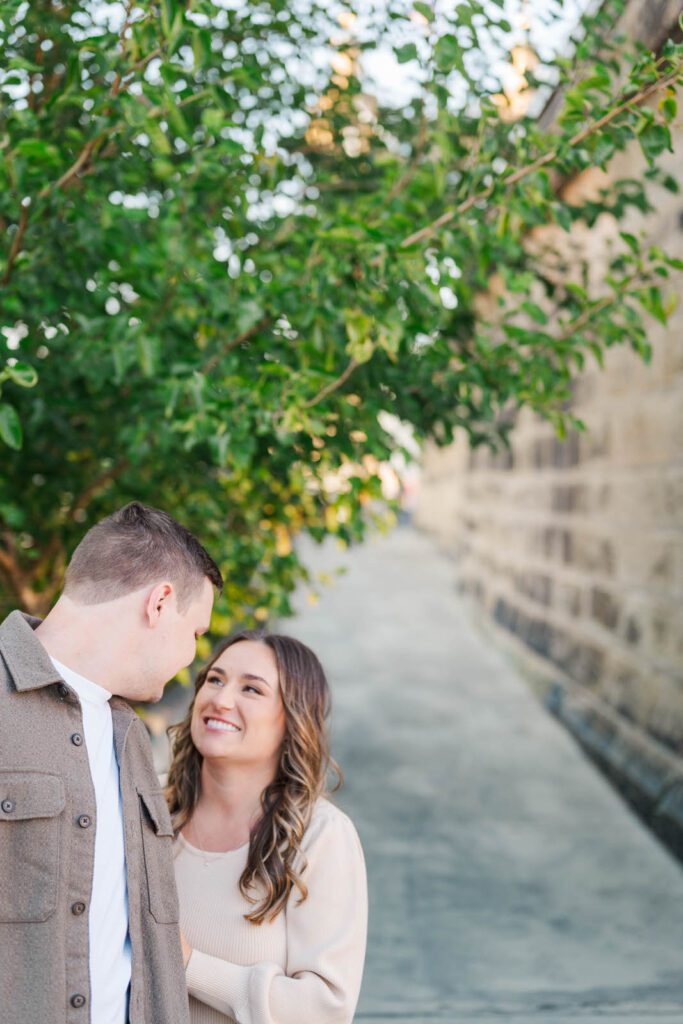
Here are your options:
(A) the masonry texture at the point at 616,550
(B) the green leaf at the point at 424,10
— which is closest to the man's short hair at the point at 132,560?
(B) the green leaf at the point at 424,10

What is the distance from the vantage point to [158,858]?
5.68 feet

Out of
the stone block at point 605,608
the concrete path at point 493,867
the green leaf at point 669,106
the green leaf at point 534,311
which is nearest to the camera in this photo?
the green leaf at point 669,106

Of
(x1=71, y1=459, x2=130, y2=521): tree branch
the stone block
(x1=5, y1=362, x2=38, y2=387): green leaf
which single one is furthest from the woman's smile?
the stone block

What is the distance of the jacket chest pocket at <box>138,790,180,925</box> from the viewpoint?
1.69m

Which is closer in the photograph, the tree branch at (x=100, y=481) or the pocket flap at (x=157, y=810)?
the pocket flap at (x=157, y=810)

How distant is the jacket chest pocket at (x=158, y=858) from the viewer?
5.56ft

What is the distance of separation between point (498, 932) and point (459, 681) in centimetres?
489

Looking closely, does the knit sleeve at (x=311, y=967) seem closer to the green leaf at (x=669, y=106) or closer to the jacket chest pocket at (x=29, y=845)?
the jacket chest pocket at (x=29, y=845)

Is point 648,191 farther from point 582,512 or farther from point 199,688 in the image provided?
point 199,688

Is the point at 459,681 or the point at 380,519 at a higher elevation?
the point at 380,519

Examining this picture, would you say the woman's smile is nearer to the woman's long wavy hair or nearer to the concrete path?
the woman's long wavy hair

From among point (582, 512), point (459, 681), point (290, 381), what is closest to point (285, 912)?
point (290, 381)

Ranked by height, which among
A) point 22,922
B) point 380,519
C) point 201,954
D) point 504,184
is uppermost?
point 504,184

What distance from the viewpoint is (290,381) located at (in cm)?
287
